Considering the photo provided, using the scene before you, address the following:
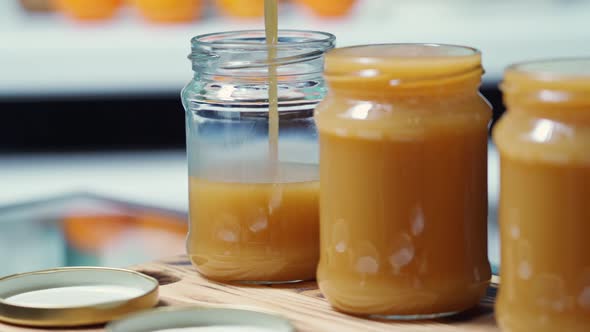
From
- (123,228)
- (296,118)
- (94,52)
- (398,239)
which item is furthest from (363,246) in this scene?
(94,52)

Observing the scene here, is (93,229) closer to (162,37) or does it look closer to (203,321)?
(203,321)

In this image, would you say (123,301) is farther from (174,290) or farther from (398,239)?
(398,239)

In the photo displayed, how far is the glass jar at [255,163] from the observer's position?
0.94m

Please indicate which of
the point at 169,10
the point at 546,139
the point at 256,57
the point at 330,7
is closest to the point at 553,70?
the point at 546,139

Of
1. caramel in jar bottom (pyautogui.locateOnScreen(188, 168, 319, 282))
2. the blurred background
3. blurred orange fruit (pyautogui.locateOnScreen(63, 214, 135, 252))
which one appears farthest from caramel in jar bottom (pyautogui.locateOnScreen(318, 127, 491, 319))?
the blurred background

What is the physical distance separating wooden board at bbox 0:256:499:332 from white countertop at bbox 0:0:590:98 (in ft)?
3.99

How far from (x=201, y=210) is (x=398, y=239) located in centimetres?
25

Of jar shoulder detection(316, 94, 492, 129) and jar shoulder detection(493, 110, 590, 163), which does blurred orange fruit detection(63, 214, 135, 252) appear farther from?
jar shoulder detection(493, 110, 590, 163)

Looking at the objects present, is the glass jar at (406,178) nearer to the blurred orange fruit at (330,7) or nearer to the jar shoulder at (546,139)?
the jar shoulder at (546,139)

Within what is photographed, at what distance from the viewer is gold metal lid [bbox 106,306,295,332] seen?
78 cm

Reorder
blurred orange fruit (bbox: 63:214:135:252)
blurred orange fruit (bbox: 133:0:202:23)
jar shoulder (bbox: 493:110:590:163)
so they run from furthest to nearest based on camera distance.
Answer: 1. blurred orange fruit (bbox: 133:0:202:23)
2. blurred orange fruit (bbox: 63:214:135:252)
3. jar shoulder (bbox: 493:110:590:163)

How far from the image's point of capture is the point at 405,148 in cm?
78

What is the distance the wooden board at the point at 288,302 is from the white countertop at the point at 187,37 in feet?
3.99

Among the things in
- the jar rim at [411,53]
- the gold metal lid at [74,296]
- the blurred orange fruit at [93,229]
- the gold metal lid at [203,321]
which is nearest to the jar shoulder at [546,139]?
the jar rim at [411,53]
